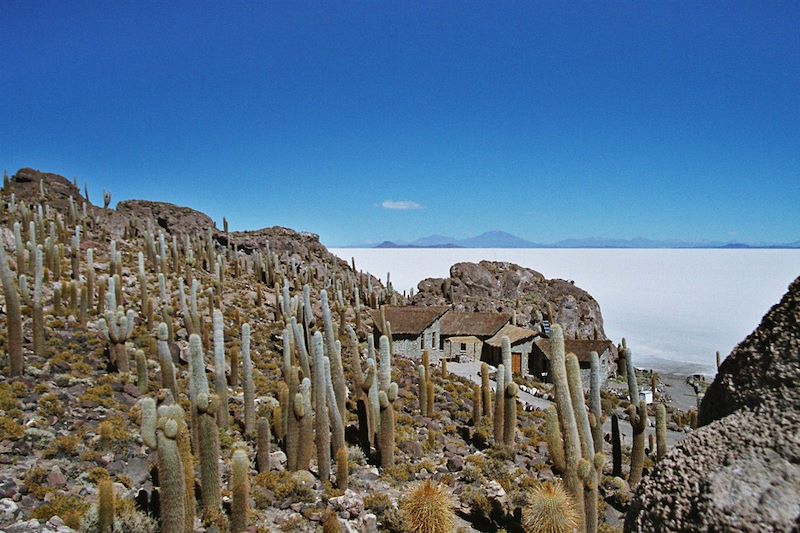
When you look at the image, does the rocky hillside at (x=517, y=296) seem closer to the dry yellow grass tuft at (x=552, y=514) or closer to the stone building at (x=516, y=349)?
the stone building at (x=516, y=349)

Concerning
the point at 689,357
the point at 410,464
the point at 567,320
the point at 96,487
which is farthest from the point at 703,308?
the point at 96,487

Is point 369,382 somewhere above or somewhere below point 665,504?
below

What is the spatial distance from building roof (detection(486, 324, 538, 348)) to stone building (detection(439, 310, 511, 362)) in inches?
13.5

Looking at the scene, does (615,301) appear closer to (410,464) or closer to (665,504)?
(410,464)

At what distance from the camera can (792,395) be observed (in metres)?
3.36

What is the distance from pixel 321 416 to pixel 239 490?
2.97 m

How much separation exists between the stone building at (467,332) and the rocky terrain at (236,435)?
1021 cm

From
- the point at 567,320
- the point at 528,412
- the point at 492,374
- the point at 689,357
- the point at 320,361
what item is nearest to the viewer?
the point at 320,361

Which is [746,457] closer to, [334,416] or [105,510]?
[105,510]

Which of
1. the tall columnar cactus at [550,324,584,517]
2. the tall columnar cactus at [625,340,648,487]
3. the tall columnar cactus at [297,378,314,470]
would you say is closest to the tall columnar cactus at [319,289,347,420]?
the tall columnar cactus at [297,378,314,470]

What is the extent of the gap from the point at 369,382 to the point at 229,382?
235 inches

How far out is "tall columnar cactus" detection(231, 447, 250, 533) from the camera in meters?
8.08

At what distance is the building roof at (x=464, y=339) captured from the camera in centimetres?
3422

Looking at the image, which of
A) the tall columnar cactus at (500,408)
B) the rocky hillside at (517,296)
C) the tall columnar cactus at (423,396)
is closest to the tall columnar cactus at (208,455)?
the tall columnar cactus at (500,408)
